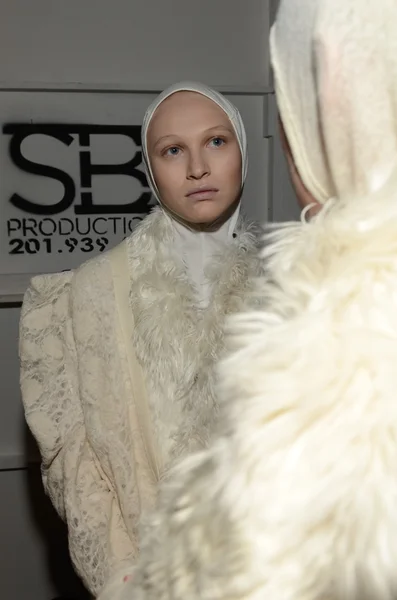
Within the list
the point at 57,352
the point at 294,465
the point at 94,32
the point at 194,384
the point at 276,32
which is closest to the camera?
the point at 294,465

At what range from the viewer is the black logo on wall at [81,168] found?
1473 millimetres

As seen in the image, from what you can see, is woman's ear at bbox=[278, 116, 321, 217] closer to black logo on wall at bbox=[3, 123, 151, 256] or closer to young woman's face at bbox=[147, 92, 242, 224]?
young woman's face at bbox=[147, 92, 242, 224]

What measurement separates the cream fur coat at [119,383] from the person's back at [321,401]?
43cm

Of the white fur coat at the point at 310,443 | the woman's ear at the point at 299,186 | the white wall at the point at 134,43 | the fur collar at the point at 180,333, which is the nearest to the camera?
the white fur coat at the point at 310,443

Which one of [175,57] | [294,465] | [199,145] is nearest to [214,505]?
Result: [294,465]

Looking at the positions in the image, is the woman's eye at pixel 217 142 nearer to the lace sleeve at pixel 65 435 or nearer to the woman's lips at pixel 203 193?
the woman's lips at pixel 203 193

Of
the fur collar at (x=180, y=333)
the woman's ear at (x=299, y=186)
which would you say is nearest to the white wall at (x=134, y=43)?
the fur collar at (x=180, y=333)

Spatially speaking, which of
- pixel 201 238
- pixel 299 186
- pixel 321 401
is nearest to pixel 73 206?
pixel 201 238

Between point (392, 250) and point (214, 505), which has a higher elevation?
point (392, 250)

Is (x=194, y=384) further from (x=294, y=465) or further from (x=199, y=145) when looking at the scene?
(x=294, y=465)

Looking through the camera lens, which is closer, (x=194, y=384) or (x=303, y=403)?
(x=303, y=403)

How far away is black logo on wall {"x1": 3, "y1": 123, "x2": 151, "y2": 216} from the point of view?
1473 mm

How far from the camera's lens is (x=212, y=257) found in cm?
96

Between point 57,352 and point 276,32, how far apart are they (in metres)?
0.65
